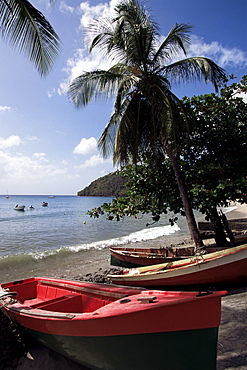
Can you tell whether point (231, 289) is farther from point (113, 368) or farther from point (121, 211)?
point (121, 211)

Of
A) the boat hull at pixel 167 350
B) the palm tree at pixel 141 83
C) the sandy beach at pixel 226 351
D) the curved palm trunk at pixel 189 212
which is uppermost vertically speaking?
the palm tree at pixel 141 83

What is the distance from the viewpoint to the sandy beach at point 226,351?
3.10m

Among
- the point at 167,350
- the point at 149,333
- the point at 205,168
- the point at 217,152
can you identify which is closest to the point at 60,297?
the point at 149,333

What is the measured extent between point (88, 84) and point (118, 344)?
783 centimetres

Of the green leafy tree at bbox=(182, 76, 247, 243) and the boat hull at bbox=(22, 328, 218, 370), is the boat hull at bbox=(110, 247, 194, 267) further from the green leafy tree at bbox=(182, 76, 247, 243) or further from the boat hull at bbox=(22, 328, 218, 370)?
the boat hull at bbox=(22, 328, 218, 370)

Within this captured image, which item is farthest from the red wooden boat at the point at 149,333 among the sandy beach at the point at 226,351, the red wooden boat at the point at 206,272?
the red wooden boat at the point at 206,272

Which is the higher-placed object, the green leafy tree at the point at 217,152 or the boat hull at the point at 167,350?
the green leafy tree at the point at 217,152

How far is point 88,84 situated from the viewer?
8.26 metres

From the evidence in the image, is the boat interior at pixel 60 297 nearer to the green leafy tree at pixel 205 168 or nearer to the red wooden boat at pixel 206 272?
the red wooden boat at pixel 206 272

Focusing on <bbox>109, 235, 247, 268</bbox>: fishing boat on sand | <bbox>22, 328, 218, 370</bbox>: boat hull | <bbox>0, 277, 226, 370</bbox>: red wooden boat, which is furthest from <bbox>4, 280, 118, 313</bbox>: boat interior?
<bbox>109, 235, 247, 268</bbox>: fishing boat on sand

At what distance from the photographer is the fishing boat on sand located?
305 inches

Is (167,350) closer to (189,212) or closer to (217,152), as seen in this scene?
(189,212)

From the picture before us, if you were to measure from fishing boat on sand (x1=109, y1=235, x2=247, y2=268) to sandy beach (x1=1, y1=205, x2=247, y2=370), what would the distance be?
318 cm

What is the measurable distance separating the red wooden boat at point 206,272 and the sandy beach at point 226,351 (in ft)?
2.74
